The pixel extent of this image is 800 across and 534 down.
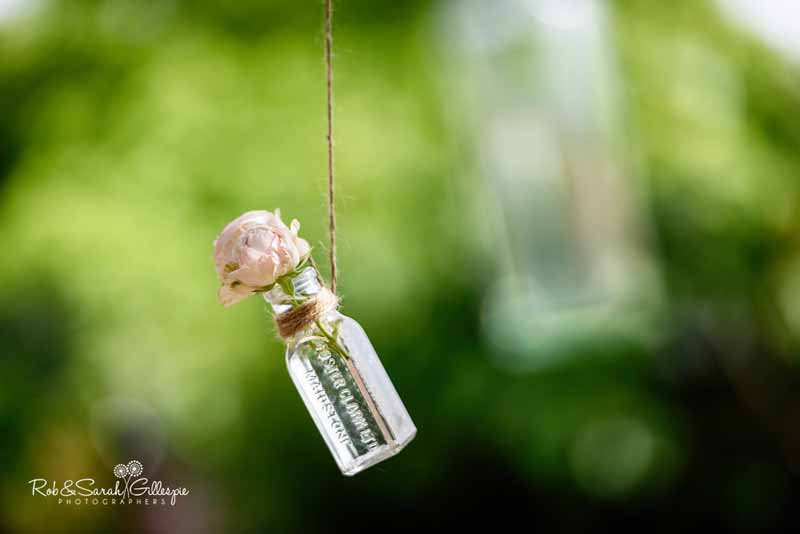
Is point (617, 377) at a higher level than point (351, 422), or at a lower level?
lower

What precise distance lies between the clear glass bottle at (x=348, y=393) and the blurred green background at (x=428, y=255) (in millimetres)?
2169

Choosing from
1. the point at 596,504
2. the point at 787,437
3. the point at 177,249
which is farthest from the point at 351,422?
the point at 787,437

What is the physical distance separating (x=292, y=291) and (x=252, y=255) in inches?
2.4

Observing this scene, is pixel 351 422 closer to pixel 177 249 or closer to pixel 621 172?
pixel 177 249

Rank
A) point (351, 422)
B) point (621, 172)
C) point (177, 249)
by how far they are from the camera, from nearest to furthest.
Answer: point (351, 422)
point (177, 249)
point (621, 172)

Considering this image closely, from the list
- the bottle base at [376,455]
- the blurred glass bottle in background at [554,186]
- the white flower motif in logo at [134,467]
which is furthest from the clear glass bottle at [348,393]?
the blurred glass bottle in background at [554,186]

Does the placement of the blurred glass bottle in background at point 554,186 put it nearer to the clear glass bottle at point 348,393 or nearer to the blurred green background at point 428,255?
the blurred green background at point 428,255

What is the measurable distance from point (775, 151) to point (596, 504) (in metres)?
1.52

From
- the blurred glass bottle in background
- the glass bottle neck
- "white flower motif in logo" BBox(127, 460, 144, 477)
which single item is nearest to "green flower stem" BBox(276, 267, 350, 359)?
the glass bottle neck

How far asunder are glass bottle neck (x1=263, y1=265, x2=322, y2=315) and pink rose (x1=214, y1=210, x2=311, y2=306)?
0.6 inches

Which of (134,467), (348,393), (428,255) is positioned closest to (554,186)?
(428,255)

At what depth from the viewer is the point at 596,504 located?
133 inches

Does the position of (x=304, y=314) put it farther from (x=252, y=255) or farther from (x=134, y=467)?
(x=134, y=467)

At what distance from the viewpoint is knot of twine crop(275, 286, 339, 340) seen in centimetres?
81
